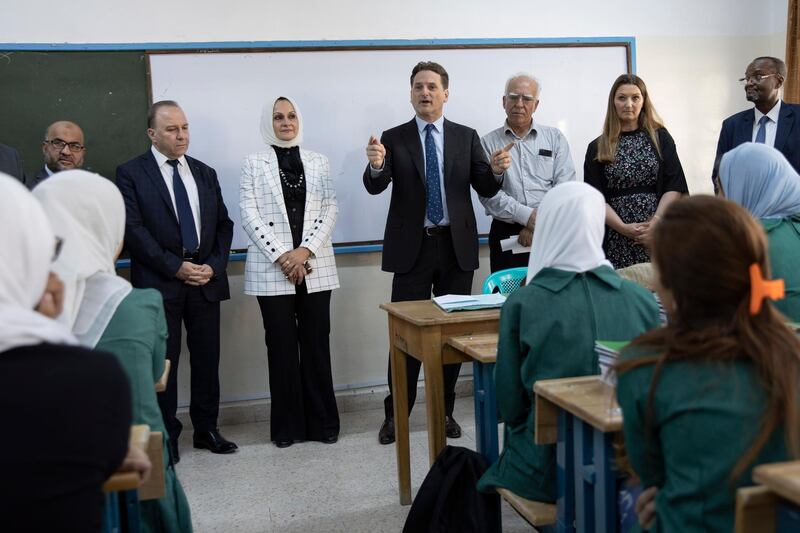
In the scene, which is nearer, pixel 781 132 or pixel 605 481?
pixel 605 481

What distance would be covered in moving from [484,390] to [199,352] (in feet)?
6.67

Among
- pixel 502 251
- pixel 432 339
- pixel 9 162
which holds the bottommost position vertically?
pixel 432 339

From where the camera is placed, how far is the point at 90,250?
6.41 feet

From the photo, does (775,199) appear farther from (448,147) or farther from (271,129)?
(271,129)

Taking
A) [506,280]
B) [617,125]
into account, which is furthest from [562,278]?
[617,125]

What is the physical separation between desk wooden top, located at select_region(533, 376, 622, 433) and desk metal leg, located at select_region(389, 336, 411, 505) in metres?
1.30

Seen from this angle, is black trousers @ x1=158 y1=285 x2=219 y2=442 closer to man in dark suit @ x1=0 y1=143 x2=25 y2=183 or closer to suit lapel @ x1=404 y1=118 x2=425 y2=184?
man in dark suit @ x1=0 y1=143 x2=25 y2=183

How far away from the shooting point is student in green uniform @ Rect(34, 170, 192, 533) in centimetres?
187

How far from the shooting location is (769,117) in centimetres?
416

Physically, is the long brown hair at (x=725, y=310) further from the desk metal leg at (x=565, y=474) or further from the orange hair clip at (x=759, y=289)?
the desk metal leg at (x=565, y=474)

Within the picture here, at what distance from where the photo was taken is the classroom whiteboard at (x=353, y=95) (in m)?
4.40

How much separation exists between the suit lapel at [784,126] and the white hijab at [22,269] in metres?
3.87

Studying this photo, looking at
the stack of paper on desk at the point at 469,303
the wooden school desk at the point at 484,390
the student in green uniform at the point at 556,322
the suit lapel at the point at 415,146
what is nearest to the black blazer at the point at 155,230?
the suit lapel at the point at 415,146

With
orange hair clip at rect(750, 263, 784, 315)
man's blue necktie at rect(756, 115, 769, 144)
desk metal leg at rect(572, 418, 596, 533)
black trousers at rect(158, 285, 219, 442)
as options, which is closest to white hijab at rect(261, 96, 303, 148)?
black trousers at rect(158, 285, 219, 442)
